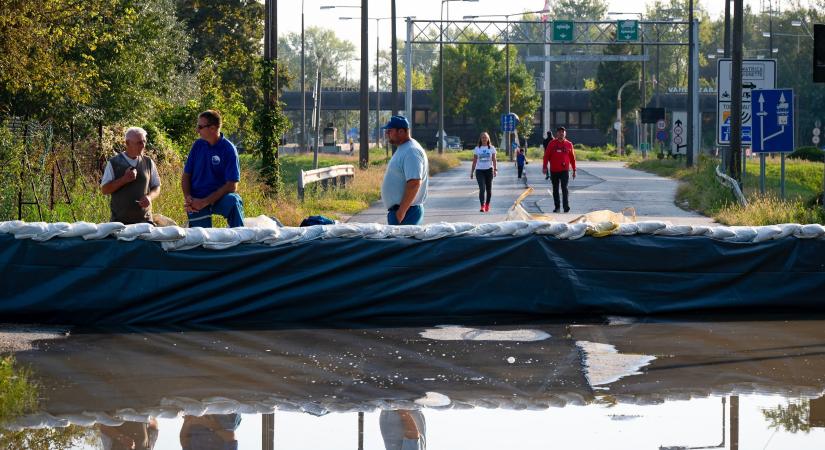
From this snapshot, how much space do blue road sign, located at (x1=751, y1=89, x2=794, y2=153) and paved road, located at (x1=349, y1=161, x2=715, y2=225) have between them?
186cm

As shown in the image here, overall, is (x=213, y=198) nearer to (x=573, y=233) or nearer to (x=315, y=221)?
(x=315, y=221)

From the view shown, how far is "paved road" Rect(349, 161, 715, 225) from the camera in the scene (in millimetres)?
26109

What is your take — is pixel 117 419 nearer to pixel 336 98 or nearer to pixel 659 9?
pixel 336 98

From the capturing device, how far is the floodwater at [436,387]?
283 inches

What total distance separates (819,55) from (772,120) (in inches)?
293

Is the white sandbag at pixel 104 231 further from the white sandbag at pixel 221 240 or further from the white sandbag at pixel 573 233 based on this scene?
the white sandbag at pixel 573 233

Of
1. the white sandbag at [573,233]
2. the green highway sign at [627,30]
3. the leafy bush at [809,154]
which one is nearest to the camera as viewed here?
the white sandbag at [573,233]

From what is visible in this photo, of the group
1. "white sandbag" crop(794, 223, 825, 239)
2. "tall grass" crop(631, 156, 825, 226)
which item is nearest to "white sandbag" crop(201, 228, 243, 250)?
"white sandbag" crop(794, 223, 825, 239)

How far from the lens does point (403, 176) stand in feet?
39.5

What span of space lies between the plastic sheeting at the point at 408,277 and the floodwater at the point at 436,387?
48cm

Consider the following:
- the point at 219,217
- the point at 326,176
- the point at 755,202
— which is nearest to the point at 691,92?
the point at 326,176

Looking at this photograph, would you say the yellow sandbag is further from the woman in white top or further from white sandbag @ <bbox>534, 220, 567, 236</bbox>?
the woman in white top

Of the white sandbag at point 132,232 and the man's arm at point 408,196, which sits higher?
the man's arm at point 408,196

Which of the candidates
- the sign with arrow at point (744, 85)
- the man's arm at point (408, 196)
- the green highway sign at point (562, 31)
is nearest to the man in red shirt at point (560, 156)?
the sign with arrow at point (744, 85)
